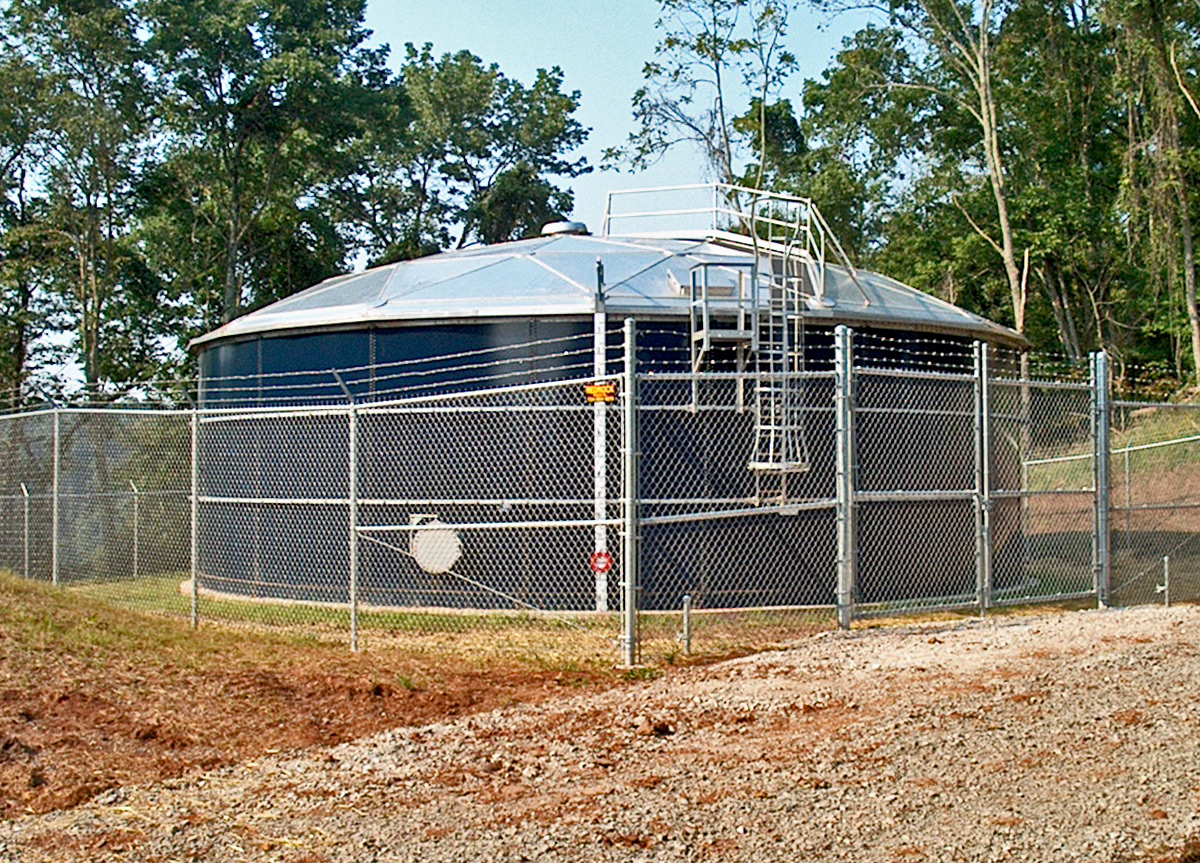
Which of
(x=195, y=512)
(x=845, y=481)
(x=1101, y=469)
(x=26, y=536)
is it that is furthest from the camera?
(x=26, y=536)

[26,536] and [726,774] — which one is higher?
[26,536]

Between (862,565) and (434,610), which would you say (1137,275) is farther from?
(434,610)

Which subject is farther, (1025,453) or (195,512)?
(1025,453)

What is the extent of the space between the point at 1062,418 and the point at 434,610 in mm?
7197

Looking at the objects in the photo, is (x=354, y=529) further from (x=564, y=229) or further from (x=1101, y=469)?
(x=564, y=229)

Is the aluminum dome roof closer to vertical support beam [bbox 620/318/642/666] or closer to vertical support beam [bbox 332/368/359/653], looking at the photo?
vertical support beam [bbox 332/368/359/653]

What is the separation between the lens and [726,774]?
21.3ft

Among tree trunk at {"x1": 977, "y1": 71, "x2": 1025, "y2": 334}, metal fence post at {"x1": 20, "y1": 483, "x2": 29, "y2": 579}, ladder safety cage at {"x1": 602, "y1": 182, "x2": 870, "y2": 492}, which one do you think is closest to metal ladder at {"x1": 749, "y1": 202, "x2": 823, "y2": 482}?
ladder safety cage at {"x1": 602, "y1": 182, "x2": 870, "y2": 492}

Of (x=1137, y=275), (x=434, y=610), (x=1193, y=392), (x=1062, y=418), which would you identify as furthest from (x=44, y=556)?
(x=1137, y=275)

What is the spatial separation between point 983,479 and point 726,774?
6.57 metres

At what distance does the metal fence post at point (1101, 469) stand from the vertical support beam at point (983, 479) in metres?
1.32

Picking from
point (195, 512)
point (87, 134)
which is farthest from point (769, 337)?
point (87, 134)

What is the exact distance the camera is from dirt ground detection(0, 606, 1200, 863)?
5.45 m

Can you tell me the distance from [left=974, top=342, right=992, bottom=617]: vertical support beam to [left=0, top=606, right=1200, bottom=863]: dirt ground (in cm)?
275
